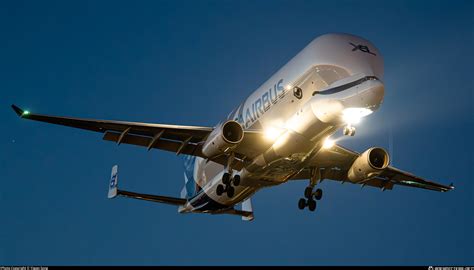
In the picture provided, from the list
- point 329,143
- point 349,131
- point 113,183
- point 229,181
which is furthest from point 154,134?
point 113,183

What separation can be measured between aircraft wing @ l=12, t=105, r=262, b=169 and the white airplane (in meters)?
0.04

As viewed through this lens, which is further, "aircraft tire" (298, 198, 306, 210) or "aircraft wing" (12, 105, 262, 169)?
"aircraft tire" (298, 198, 306, 210)

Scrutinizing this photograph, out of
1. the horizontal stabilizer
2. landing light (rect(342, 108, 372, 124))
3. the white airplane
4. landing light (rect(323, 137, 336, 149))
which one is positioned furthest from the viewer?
the horizontal stabilizer

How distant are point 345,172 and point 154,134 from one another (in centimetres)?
1092

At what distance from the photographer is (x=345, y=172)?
40.8 metres

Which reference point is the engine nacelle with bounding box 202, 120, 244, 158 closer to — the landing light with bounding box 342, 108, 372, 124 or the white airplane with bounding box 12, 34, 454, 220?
the white airplane with bounding box 12, 34, 454, 220

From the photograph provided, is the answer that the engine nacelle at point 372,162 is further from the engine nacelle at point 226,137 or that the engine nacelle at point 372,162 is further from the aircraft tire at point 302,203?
the engine nacelle at point 226,137

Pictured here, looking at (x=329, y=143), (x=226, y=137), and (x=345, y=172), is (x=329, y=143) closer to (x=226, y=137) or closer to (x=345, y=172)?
(x=345, y=172)

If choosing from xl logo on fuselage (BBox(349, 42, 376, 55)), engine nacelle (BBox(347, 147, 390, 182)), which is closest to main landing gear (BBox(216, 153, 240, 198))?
engine nacelle (BBox(347, 147, 390, 182))

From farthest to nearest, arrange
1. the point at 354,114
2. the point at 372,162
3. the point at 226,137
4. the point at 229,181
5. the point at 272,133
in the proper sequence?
the point at 372,162 → the point at 229,181 → the point at 272,133 → the point at 226,137 → the point at 354,114

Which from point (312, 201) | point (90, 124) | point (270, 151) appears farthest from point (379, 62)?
point (90, 124)

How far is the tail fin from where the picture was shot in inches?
1753

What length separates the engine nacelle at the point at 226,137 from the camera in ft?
108

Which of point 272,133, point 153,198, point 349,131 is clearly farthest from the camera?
point 153,198
